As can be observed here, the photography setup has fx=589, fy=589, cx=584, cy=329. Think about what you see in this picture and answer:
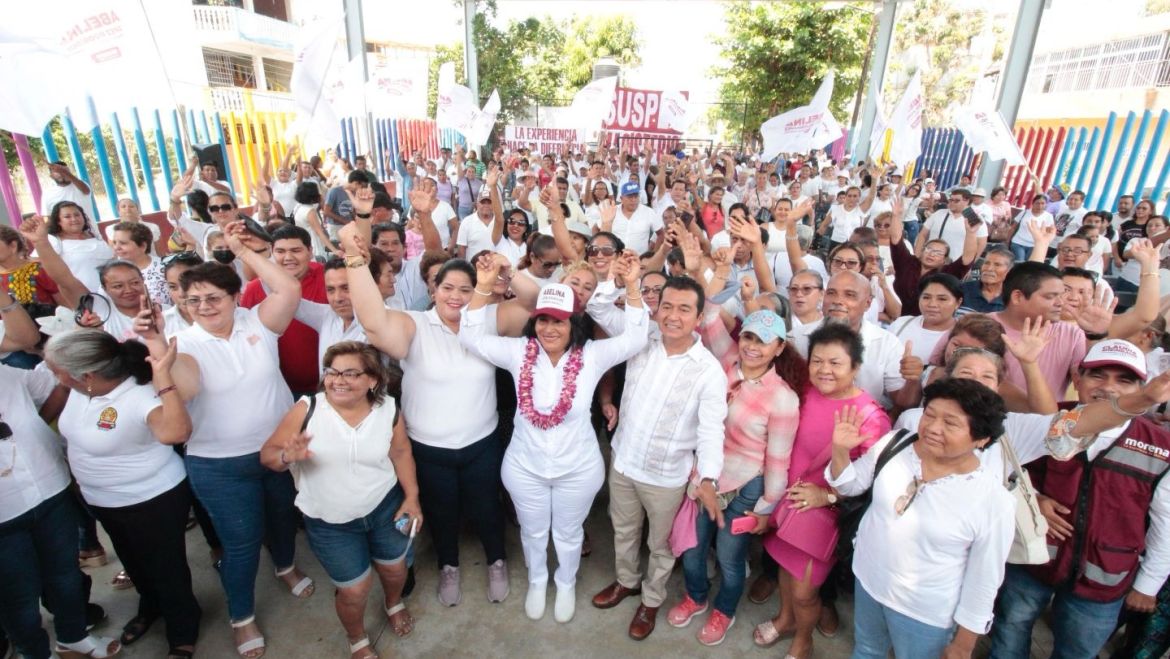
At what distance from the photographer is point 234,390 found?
7.75 feet

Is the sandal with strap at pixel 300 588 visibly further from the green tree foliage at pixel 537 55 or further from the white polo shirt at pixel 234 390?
the green tree foliage at pixel 537 55

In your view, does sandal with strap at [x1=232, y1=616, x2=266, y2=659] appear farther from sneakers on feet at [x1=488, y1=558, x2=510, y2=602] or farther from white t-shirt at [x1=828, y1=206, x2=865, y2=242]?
white t-shirt at [x1=828, y1=206, x2=865, y2=242]

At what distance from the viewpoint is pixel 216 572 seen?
317 centimetres

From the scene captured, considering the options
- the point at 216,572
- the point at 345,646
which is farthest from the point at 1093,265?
the point at 216,572

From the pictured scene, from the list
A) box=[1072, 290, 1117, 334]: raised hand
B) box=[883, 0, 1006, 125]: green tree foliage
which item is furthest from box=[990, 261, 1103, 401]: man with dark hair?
box=[883, 0, 1006, 125]: green tree foliage

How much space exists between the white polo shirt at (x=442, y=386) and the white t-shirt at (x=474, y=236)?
2.60m

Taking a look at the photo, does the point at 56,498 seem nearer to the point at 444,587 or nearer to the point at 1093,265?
the point at 444,587

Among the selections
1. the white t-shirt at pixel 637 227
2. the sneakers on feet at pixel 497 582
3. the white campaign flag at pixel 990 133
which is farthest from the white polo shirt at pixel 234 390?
the white campaign flag at pixel 990 133

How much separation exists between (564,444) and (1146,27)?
89.2 feet

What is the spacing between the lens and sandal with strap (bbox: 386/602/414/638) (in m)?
2.79

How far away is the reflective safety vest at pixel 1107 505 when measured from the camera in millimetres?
2008

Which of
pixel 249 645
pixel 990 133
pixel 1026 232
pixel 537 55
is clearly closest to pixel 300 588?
pixel 249 645

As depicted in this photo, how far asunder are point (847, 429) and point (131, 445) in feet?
8.72

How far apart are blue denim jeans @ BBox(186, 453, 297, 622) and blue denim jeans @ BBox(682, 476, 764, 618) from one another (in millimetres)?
1923
